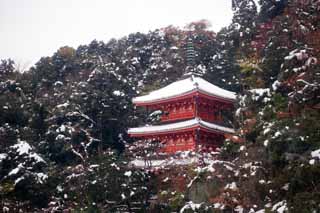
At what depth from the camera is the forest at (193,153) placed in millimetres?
11312

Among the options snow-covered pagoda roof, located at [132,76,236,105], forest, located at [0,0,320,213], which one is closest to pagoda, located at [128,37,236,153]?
snow-covered pagoda roof, located at [132,76,236,105]

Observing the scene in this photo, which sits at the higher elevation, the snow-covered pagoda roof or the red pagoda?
the snow-covered pagoda roof

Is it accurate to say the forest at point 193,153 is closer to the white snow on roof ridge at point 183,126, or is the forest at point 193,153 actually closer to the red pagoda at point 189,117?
the white snow on roof ridge at point 183,126

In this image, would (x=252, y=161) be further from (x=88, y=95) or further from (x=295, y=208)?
(x=88, y=95)

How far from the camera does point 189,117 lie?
72.5 feet

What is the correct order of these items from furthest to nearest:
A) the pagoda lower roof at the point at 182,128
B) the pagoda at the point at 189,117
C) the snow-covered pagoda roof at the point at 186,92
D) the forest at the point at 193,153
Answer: the snow-covered pagoda roof at the point at 186,92
the pagoda at the point at 189,117
the pagoda lower roof at the point at 182,128
the forest at the point at 193,153

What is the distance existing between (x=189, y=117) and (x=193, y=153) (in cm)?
352

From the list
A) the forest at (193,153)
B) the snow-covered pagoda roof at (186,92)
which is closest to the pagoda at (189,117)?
the snow-covered pagoda roof at (186,92)

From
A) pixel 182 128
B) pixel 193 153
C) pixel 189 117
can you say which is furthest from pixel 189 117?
pixel 193 153

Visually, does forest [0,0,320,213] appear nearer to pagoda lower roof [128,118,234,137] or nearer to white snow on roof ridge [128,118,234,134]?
pagoda lower roof [128,118,234,137]

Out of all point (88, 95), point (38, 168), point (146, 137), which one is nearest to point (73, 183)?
point (38, 168)

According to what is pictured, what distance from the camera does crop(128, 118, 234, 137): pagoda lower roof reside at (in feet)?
66.8

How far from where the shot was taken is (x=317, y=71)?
1200 cm

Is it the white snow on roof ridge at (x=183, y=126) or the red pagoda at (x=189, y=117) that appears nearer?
the white snow on roof ridge at (x=183, y=126)
